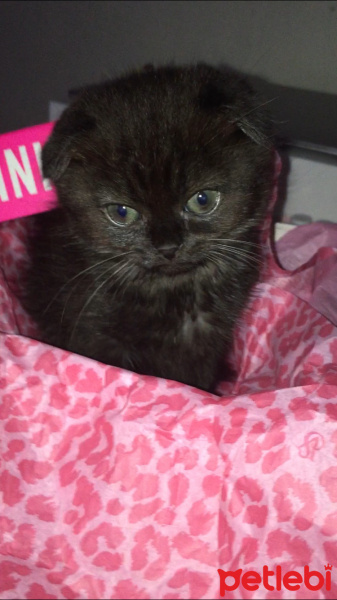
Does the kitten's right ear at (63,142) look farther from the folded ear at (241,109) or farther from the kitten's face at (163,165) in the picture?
the folded ear at (241,109)

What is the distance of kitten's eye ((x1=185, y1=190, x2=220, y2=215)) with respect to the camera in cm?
130

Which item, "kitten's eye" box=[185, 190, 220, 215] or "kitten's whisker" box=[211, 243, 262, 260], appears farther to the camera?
"kitten's whisker" box=[211, 243, 262, 260]


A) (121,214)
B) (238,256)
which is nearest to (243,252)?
(238,256)

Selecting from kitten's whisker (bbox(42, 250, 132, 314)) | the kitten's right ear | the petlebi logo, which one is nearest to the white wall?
the kitten's right ear

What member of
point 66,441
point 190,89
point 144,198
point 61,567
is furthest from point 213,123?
point 61,567

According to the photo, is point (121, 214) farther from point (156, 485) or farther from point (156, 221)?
point (156, 485)

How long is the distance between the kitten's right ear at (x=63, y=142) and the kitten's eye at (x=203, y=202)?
0.96 ft

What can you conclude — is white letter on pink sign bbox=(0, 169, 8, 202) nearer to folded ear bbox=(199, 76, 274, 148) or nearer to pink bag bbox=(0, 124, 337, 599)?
pink bag bbox=(0, 124, 337, 599)

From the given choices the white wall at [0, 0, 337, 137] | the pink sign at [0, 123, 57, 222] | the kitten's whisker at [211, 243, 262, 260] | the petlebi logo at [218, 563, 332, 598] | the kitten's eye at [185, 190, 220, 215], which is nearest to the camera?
the petlebi logo at [218, 563, 332, 598]

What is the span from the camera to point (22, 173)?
5.33 feet

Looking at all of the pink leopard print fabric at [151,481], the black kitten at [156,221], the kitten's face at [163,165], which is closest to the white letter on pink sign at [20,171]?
the black kitten at [156,221]

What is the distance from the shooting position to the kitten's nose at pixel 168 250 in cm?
126

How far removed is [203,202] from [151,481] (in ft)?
2.08

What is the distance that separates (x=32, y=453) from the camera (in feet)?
4.27
